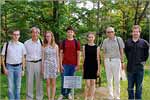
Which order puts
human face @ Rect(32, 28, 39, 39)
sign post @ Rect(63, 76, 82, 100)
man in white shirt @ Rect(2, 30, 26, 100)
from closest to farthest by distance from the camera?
sign post @ Rect(63, 76, 82, 100)
man in white shirt @ Rect(2, 30, 26, 100)
human face @ Rect(32, 28, 39, 39)

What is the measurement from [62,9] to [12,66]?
15.5 ft

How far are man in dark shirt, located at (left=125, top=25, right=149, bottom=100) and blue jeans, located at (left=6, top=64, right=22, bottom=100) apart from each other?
2110 millimetres

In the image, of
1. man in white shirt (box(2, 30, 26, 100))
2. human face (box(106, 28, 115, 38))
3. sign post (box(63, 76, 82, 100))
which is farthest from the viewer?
human face (box(106, 28, 115, 38))

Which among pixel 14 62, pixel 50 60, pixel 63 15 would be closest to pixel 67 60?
pixel 50 60

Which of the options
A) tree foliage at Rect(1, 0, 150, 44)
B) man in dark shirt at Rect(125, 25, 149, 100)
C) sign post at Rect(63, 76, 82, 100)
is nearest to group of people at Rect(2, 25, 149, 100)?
man in dark shirt at Rect(125, 25, 149, 100)

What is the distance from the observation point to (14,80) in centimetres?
701

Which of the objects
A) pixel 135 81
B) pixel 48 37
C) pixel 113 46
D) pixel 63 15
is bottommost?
pixel 135 81

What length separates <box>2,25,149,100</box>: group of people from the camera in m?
6.95

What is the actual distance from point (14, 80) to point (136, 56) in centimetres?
239

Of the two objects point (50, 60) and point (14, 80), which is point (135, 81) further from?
point (14, 80)

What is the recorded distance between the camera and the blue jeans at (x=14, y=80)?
6.92m

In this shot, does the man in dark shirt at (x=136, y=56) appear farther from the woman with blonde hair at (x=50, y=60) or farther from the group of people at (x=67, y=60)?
the woman with blonde hair at (x=50, y=60)

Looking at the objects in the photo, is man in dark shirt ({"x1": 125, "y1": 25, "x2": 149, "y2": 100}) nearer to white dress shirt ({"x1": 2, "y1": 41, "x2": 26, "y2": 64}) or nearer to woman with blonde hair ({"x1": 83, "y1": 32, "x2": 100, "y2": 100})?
woman with blonde hair ({"x1": 83, "y1": 32, "x2": 100, "y2": 100})

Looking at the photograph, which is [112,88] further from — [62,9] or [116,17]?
[116,17]
